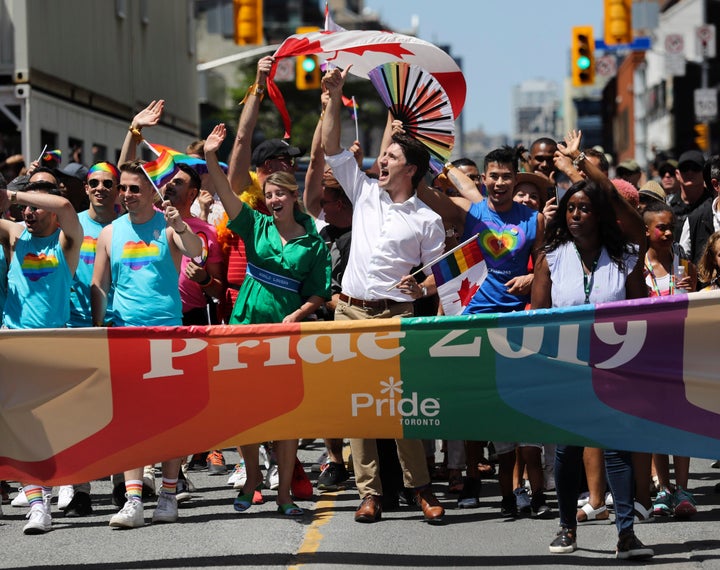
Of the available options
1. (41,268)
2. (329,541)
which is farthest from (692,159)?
(41,268)

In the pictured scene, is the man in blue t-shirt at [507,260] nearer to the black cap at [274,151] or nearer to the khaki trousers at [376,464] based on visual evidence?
the khaki trousers at [376,464]

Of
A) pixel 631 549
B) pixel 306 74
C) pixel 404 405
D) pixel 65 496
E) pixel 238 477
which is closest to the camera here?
pixel 631 549

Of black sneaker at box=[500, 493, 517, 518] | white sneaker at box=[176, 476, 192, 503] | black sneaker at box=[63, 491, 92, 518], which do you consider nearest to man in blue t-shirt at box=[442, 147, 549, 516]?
black sneaker at box=[500, 493, 517, 518]

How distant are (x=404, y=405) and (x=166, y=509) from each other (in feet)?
6.27

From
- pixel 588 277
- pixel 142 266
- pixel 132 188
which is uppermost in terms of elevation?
pixel 132 188

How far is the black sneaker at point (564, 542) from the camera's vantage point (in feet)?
26.8

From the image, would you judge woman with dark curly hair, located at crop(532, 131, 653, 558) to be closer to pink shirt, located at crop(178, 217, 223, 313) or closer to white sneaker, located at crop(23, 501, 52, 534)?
pink shirt, located at crop(178, 217, 223, 313)

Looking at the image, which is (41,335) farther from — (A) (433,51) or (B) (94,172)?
(A) (433,51)

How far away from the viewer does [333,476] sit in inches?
421

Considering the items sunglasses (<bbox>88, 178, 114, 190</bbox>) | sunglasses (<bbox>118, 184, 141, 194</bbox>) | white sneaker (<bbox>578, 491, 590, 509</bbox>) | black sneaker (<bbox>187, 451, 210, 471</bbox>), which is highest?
sunglasses (<bbox>88, 178, 114, 190</bbox>)

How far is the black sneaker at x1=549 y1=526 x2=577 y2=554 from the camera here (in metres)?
8.16

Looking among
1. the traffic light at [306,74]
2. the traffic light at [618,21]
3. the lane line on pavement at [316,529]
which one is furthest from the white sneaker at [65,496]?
the traffic light at [306,74]

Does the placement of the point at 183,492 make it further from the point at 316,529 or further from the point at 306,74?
the point at 306,74

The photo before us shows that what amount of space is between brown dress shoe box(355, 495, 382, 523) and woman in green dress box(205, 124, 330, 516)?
43cm
